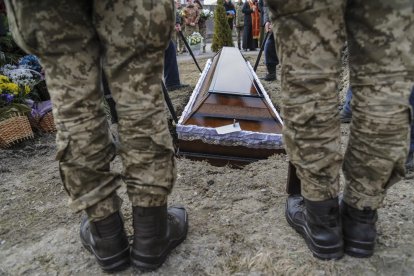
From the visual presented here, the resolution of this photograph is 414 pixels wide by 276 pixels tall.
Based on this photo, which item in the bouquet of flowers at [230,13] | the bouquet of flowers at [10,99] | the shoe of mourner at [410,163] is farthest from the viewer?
the bouquet of flowers at [230,13]

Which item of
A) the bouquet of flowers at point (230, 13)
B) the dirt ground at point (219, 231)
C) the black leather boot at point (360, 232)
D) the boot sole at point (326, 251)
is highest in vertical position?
the bouquet of flowers at point (230, 13)

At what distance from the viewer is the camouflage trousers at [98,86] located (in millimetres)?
1152

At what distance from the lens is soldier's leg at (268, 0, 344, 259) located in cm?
119

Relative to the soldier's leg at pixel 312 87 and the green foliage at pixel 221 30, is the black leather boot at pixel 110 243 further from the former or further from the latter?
the green foliage at pixel 221 30

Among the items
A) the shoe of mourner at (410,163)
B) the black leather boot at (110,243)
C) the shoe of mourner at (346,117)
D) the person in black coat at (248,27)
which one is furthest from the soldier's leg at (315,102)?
the person in black coat at (248,27)

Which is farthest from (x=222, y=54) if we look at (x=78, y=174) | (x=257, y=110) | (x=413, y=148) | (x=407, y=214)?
(x=78, y=174)

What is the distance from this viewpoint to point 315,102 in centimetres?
126

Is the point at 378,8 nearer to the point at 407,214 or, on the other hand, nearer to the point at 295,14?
the point at 295,14

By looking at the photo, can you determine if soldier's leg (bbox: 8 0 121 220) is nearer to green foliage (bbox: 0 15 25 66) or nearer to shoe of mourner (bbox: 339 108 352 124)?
shoe of mourner (bbox: 339 108 352 124)

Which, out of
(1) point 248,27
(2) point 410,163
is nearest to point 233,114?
(2) point 410,163

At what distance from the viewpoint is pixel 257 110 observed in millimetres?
2820

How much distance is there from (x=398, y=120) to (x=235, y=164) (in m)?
1.56

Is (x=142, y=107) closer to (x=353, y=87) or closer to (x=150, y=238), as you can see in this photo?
(x=150, y=238)

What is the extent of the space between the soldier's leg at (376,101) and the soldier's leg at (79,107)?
0.91 meters
